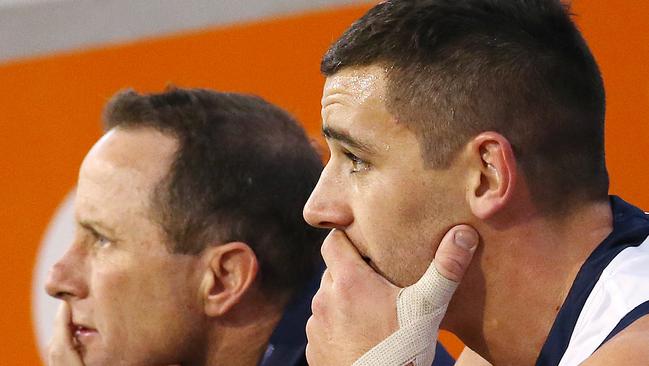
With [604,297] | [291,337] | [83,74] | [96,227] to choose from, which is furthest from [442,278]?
[83,74]

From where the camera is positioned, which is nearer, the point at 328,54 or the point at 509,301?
the point at 509,301

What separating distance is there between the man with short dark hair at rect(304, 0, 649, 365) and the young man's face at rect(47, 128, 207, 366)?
0.62 metres

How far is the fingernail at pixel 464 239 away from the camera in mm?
1746

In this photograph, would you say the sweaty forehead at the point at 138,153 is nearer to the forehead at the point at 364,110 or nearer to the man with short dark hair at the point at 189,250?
the man with short dark hair at the point at 189,250

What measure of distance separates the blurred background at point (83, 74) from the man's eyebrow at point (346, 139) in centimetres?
127

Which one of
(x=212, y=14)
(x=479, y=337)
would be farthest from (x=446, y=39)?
(x=212, y=14)

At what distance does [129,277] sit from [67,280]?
5.5 inches

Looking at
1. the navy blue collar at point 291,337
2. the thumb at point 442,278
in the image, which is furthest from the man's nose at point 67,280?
the thumb at point 442,278

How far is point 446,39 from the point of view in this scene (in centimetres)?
179

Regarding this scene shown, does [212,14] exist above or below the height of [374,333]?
above

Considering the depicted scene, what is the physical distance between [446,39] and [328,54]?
0.23m

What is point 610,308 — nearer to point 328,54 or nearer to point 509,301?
point 509,301

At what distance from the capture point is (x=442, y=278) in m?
1.73

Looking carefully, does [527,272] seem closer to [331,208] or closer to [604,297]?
[604,297]
